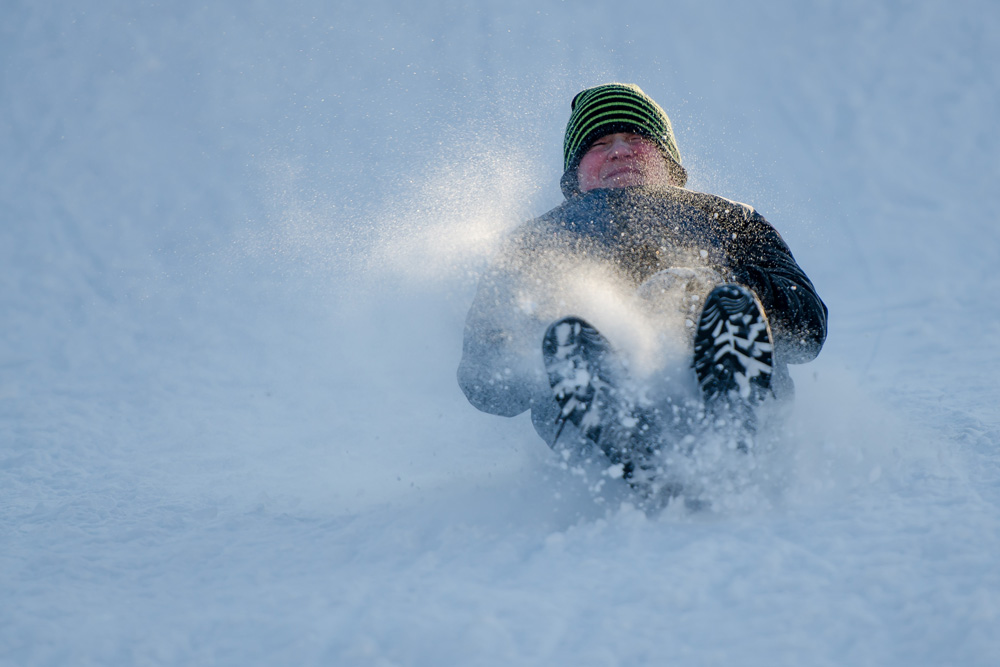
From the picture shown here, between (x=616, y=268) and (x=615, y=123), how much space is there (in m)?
0.50

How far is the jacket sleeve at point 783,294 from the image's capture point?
4.45 feet

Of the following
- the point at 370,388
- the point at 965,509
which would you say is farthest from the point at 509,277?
the point at 370,388

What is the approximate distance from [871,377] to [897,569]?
1.66 meters

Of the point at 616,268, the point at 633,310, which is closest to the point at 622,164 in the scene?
the point at 616,268

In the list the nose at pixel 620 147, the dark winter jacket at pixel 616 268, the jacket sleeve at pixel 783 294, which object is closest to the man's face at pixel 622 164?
the nose at pixel 620 147

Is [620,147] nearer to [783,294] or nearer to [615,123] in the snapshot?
[615,123]

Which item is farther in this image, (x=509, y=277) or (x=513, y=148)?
(x=513, y=148)

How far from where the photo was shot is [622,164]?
5.45ft

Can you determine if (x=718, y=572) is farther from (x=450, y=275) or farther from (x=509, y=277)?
(x=450, y=275)

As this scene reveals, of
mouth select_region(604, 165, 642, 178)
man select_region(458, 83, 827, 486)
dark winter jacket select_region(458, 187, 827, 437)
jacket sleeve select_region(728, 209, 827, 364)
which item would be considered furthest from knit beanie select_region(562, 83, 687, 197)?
jacket sleeve select_region(728, 209, 827, 364)

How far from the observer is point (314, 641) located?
794 millimetres

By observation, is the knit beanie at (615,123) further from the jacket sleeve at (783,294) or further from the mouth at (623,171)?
the jacket sleeve at (783,294)

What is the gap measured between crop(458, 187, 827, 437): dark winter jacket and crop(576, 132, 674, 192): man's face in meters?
0.11

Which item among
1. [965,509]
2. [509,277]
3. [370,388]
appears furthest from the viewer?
[370,388]
